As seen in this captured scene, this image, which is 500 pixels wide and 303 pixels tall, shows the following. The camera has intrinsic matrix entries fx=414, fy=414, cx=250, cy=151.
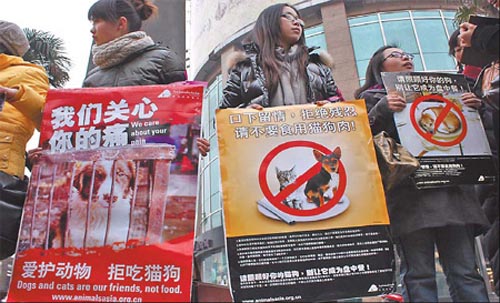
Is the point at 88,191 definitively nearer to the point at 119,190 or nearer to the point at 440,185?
the point at 119,190

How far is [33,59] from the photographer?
9141 millimetres

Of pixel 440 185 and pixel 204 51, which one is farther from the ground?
pixel 204 51

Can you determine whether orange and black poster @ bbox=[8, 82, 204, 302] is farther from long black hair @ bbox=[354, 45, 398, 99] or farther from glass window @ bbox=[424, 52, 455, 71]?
glass window @ bbox=[424, 52, 455, 71]

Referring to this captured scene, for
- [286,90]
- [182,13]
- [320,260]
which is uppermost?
[182,13]

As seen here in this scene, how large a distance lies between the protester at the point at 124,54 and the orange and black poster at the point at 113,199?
29cm

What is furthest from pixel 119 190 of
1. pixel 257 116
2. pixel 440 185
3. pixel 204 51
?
pixel 204 51

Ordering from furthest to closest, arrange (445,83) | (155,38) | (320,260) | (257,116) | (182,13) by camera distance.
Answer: (182,13), (155,38), (445,83), (257,116), (320,260)

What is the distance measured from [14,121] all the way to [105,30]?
31.4 inches

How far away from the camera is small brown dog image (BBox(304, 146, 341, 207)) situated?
6.54 feet

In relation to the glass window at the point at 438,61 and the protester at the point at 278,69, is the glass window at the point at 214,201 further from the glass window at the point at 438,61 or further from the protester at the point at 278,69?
the protester at the point at 278,69

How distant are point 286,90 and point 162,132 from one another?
810 mm

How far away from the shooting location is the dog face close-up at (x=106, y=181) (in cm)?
204

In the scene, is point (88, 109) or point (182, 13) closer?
point (88, 109)

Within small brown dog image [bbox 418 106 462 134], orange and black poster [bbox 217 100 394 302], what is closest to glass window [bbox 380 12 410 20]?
small brown dog image [bbox 418 106 462 134]
